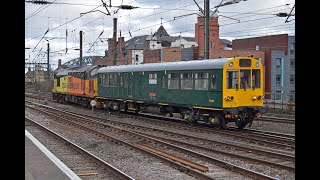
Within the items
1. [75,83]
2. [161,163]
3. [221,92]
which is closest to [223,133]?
[221,92]

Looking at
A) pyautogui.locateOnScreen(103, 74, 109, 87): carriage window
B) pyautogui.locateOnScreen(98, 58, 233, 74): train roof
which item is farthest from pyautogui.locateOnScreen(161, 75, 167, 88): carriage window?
pyautogui.locateOnScreen(103, 74, 109, 87): carriage window

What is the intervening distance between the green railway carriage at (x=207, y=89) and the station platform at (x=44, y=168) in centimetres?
798

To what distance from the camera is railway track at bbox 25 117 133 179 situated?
363 inches

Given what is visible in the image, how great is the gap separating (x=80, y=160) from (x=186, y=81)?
8395 mm

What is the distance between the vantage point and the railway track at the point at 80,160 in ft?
30.3

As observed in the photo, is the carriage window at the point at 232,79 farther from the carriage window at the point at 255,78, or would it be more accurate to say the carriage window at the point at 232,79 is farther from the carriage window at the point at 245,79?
the carriage window at the point at 255,78

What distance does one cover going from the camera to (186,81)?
60.8 ft

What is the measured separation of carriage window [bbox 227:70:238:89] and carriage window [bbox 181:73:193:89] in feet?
6.97

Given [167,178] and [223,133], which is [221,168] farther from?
[223,133]

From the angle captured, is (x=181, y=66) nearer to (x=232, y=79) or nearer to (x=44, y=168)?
(x=232, y=79)

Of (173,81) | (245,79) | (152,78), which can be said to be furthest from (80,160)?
(152,78)

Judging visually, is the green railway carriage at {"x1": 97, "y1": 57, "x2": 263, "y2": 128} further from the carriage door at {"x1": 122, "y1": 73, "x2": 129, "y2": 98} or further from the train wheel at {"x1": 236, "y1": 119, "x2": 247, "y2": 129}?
the carriage door at {"x1": 122, "y1": 73, "x2": 129, "y2": 98}

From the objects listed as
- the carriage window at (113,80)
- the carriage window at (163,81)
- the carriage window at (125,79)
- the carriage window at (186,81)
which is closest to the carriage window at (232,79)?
the carriage window at (186,81)

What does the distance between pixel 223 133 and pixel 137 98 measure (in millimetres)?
8625
